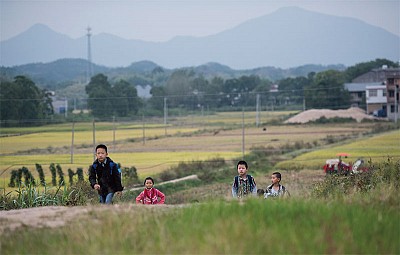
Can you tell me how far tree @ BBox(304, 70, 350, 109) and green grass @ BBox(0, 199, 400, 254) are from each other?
6453cm

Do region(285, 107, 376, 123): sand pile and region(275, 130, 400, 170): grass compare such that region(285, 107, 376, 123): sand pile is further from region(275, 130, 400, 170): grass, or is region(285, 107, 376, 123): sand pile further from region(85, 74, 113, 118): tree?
region(275, 130, 400, 170): grass

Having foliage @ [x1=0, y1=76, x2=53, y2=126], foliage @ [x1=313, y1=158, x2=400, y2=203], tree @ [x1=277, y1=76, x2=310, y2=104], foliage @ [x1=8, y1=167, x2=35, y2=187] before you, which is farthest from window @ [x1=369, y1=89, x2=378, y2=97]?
foliage @ [x1=313, y1=158, x2=400, y2=203]

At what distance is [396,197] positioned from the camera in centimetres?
820

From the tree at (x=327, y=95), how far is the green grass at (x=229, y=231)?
6453 cm

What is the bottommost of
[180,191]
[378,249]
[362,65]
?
[180,191]

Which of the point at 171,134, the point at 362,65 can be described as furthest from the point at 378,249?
the point at 362,65

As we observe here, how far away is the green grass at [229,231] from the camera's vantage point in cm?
628

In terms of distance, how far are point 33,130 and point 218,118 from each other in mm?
32041

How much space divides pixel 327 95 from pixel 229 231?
68.8m

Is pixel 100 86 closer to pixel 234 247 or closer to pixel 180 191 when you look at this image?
pixel 180 191

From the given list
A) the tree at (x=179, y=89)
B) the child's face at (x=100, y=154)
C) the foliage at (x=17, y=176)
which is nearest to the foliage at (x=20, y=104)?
the foliage at (x=17, y=176)

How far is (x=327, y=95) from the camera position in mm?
74188

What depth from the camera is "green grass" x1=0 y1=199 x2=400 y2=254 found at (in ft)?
20.6

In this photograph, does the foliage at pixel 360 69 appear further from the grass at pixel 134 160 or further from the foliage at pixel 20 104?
the grass at pixel 134 160
